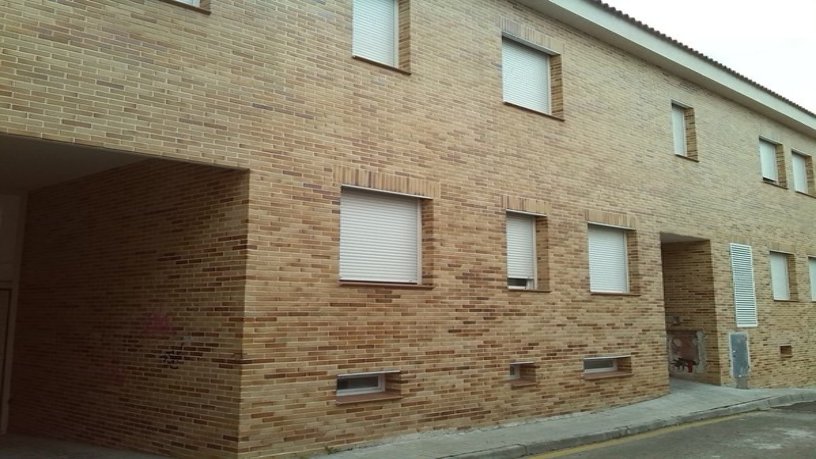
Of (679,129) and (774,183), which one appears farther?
(774,183)

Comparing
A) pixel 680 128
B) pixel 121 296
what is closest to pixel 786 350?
pixel 680 128

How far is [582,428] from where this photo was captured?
10000 millimetres

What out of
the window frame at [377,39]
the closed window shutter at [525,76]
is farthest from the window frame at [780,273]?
the window frame at [377,39]

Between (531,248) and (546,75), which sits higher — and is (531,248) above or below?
below

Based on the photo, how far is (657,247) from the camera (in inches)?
537

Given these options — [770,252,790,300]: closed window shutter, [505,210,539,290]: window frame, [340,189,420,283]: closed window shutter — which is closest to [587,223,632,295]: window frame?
[505,210,539,290]: window frame

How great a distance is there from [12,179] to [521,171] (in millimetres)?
7550

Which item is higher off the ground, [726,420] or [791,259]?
[791,259]

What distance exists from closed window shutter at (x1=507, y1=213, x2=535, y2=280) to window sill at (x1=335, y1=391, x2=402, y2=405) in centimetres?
301

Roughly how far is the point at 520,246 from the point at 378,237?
9.78 feet

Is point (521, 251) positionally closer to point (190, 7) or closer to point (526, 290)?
point (526, 290)

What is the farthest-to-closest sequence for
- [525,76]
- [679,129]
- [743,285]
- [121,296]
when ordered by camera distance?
[743,285] < [679,129] < [525,76] < [121,296]

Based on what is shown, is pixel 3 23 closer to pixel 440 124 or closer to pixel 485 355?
pixel 440 124

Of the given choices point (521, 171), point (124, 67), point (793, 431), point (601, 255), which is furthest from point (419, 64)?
point (793, 431)
